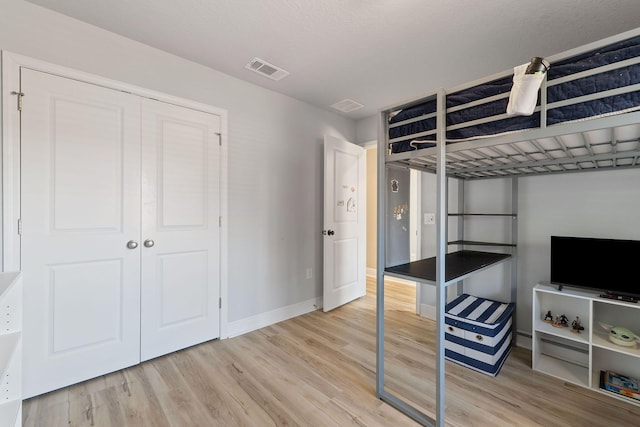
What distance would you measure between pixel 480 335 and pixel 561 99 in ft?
5.43

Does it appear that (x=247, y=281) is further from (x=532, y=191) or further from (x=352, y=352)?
(x=532, y=191)

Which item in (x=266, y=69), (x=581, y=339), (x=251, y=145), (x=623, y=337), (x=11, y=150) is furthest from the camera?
(x=251, y=145)

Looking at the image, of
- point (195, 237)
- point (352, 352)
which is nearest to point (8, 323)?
point (195, 237)

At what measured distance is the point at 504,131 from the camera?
133 centimetres

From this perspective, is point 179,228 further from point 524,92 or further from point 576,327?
point 576,327

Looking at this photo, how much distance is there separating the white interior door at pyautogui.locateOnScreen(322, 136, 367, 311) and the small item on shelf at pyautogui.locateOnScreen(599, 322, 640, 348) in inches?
90.0

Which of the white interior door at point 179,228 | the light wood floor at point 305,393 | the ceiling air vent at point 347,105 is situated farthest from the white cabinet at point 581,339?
the white interior door at point 179,228

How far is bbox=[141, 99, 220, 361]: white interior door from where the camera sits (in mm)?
2193

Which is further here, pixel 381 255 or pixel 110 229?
pixel 110 229

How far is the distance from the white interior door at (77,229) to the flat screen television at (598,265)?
3164 mm

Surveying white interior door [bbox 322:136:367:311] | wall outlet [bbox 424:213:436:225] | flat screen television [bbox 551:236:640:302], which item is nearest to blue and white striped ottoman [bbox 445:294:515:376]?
flat screen television [bbox 551:236:640:302]

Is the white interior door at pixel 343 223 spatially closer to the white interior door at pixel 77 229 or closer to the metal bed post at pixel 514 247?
the metal bed post at pixel 514 247

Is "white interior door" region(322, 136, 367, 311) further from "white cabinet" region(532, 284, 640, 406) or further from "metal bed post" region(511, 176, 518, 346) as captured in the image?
"white cabinet" region(532, 284, 640, 406)

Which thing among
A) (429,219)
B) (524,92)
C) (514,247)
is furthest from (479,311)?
(524,92)
